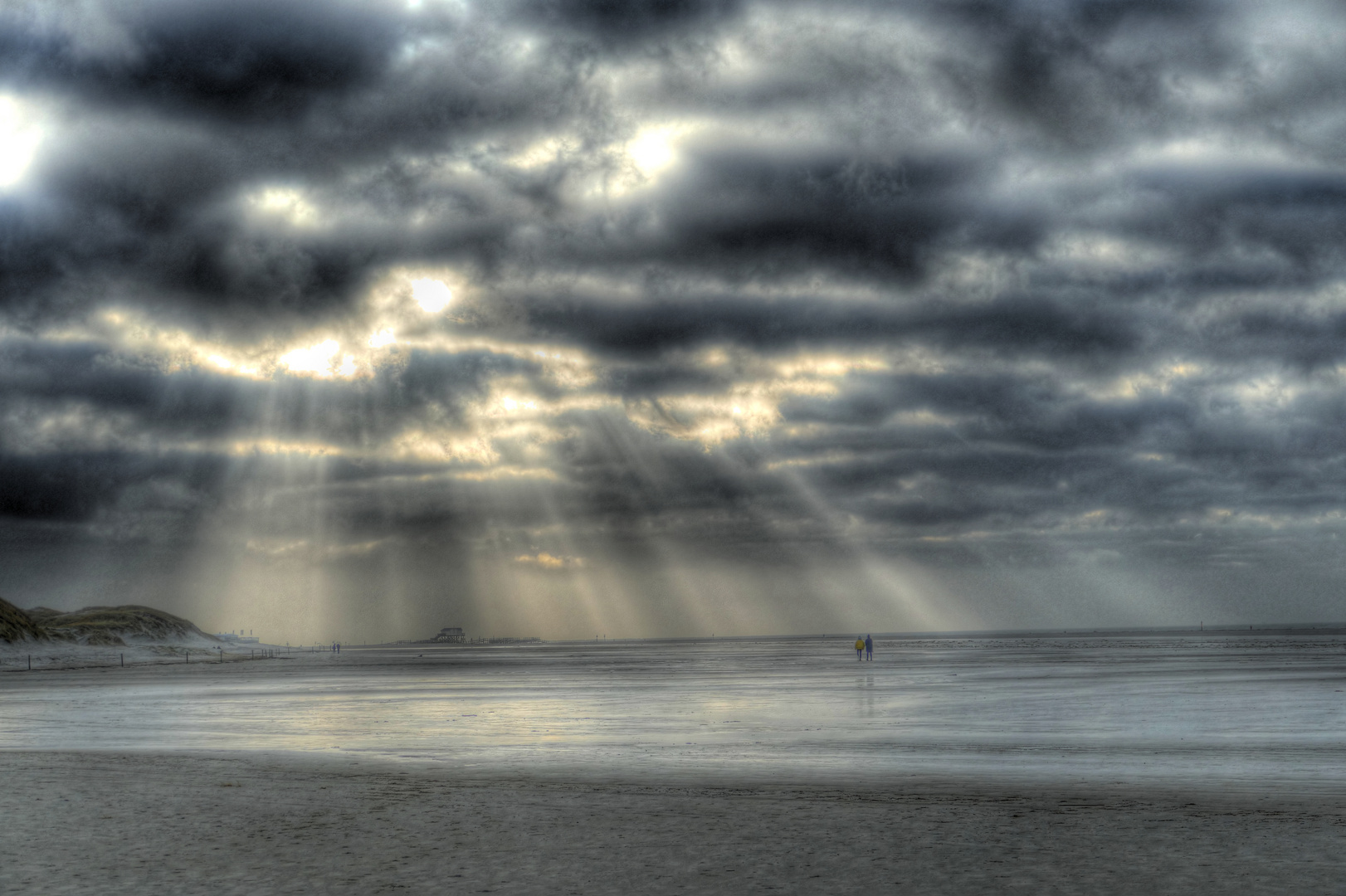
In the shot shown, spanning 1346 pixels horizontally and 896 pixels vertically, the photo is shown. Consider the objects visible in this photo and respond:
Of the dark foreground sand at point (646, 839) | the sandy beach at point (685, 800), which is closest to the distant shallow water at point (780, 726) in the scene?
the sandy beach at point (685, 800)

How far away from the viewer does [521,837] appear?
51.1 ft

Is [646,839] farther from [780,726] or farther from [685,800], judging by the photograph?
[780,726]

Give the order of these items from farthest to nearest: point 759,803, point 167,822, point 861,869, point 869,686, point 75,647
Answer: point 75,647 < point 869,686 < point 759,803 < point 167,822 < point 861,869

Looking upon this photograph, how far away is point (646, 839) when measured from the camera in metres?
15.2

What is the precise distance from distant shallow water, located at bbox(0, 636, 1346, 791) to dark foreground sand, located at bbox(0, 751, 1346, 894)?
322 cm

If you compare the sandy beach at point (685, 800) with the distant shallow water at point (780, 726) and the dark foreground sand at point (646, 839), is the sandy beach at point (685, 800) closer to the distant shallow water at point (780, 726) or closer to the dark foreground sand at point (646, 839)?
the dark foreground sand at point (646, 839)

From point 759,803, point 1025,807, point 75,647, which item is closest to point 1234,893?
point 1025,807

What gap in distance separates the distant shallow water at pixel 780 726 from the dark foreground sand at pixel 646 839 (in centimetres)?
322

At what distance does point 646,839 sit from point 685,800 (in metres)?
3.88

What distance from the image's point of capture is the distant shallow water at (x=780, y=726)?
23656 mm

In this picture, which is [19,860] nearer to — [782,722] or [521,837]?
[521,837]

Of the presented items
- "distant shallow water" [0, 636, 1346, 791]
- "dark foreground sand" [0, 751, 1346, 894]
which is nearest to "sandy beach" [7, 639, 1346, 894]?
"dark foreground sand" [0, 751, 1346, 894]

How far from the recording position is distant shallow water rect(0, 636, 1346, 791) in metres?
23.7

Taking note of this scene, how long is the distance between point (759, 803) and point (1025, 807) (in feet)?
15.2
